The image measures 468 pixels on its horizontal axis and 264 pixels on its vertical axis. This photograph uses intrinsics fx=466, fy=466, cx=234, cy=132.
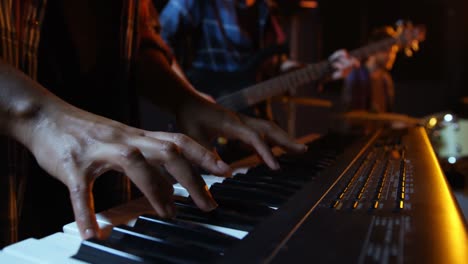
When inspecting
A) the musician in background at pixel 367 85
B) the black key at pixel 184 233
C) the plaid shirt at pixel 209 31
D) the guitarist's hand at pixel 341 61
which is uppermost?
the plaid shirt at pixel 209 31

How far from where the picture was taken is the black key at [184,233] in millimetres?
505

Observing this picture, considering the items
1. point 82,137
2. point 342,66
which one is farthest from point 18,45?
point 342,66

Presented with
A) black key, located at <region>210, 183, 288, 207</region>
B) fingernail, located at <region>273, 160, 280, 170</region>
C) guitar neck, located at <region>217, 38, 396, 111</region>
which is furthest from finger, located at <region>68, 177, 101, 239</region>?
guitar neck, located at <region>217, 38, 396, 111</region>

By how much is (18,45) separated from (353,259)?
2.34ft

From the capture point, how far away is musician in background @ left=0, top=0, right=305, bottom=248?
54 cm

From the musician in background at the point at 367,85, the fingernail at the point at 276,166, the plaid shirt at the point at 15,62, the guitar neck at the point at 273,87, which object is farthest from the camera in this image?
the musician in background at the point at 367,85

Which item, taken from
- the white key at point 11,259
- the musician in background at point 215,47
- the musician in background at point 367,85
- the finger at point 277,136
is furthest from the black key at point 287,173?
the musician in background at point 367,85

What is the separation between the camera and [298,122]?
623 cm

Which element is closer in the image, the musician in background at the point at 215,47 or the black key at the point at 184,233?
the black key at the point at 184,233

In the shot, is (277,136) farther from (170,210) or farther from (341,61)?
(341,61)

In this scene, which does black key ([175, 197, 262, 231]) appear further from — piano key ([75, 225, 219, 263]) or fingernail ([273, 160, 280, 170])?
fingernail ([273, 160, 280, 170])

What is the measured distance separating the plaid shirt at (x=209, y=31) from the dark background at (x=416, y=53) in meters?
3.52

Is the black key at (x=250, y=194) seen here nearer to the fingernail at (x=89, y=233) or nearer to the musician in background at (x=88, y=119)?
the musician in background at (x=88, y=119)

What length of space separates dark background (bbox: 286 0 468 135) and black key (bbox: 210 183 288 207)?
5.50 metres
